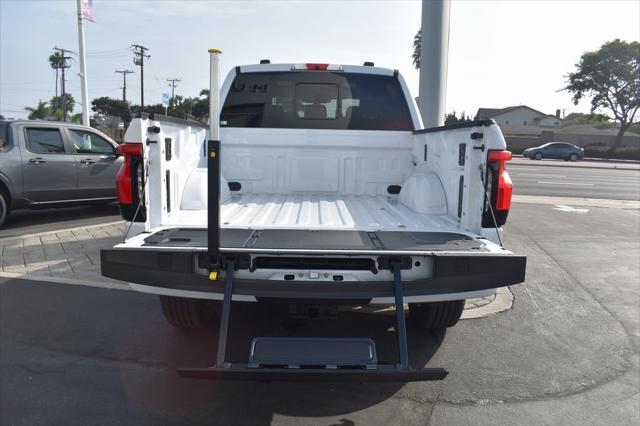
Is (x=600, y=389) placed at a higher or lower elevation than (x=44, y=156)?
lower

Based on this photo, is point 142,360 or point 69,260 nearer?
point 142,360

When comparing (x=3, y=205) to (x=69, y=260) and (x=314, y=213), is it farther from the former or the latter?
(x=314, y=213)

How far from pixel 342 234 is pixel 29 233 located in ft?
22.7

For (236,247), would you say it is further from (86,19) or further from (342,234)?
(86,19)

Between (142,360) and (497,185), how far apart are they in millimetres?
2895

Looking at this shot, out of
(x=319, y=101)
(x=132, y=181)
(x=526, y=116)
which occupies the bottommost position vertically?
(x=132, y=181)

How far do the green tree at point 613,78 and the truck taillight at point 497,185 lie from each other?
52843mm

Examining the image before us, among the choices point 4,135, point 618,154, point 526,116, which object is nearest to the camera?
point 4,135

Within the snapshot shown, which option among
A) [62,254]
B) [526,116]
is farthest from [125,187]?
[526,116]

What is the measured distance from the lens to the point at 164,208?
3660mm

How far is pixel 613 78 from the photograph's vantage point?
50562 mm

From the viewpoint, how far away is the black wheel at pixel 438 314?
3971 millimetres

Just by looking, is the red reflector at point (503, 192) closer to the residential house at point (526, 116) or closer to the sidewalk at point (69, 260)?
the sidewalk at point (69, 260)

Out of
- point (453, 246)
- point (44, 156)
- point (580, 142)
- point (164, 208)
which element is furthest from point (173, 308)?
point (580, 142)
